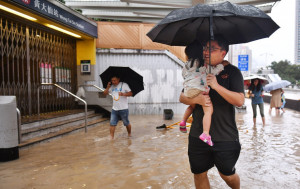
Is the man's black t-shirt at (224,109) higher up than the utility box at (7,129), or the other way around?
the man's black t-shirt at (224,109)

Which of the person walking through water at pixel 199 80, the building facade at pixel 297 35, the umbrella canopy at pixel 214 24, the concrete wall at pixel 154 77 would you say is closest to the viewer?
the umbrella canopy at pixel 214 24

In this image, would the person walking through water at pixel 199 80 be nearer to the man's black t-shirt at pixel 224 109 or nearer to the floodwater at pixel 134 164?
the man's black t-shirt at pixel 224 109

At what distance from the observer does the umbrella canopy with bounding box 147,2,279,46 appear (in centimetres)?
202

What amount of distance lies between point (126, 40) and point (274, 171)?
28.7 feet

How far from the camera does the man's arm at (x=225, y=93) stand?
6.68 ft

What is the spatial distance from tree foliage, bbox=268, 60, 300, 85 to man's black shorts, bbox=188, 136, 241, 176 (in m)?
61.9

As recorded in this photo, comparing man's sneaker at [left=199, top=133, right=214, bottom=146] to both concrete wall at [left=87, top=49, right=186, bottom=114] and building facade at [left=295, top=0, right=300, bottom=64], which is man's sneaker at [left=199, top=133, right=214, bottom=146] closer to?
concrete wall at [left=87, top=49, right=186, bottom=114]

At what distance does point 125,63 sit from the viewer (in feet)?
36.4

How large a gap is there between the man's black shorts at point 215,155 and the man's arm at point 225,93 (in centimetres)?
40

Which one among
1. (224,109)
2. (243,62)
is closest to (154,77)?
(243,62)

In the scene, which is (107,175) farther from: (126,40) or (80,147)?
(126,40)

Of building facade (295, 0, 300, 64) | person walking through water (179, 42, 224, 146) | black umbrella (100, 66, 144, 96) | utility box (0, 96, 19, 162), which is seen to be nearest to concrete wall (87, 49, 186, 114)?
black umbrella (100, 66, 144, 96)

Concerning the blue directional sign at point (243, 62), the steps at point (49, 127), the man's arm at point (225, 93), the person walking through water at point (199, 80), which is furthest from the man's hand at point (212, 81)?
the blue directional sign at point (243, 62)

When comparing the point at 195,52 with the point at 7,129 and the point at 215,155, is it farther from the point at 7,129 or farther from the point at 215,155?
the point at 7,129
